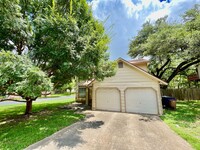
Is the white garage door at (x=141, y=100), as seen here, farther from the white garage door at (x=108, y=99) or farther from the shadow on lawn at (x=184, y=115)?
the shadow on lawn at (x=184, y=115)

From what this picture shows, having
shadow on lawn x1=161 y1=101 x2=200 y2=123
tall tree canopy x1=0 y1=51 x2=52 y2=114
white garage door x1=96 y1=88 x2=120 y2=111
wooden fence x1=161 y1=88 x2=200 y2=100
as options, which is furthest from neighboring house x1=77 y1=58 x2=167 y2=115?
wooden fence x1=161 y1=88 x2=200 y2=100

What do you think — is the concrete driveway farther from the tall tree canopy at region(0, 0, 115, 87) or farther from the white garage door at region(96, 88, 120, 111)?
the white garage door at region(96, 88, 120, 111)

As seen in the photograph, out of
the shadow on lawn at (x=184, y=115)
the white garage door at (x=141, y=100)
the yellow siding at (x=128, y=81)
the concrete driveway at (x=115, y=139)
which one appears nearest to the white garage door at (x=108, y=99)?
the yellow siding at (x=128, y=81)

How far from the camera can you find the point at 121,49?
3506 cm

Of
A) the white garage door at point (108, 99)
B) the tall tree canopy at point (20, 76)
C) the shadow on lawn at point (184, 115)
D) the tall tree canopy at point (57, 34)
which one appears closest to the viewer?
the tall tree canopy at point (20, 76)

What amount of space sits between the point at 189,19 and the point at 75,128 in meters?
16.9

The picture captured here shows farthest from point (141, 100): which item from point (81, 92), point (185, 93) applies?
point (185, 93)

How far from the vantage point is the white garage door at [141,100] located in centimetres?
1122

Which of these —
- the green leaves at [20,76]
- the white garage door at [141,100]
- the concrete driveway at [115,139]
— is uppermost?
the green leaves at [20,76]

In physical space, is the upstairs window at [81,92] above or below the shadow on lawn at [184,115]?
above

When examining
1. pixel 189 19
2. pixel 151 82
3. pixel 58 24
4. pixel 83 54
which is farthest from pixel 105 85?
pixel 189 19

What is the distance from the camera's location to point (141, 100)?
11648 millimetres

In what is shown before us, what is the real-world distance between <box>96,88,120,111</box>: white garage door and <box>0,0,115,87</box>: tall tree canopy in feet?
13.1

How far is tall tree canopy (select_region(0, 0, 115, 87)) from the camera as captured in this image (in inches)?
292
